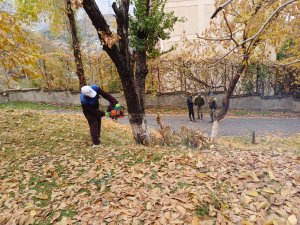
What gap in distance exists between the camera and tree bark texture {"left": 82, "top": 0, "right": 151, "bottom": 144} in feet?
17.1

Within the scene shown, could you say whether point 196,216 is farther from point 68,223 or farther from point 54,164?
point 54,164

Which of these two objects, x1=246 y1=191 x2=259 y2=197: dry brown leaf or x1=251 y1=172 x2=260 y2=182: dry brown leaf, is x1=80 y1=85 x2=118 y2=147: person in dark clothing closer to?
x1=251 y1=172 x2=260 y2=182: dry brown leaf

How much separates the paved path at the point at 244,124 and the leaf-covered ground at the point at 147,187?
6873mm

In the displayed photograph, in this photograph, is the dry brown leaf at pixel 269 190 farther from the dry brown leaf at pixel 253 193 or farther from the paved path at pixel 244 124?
the paved path at pixel 244 124

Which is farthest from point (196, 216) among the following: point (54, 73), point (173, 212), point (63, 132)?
point (54, 73)

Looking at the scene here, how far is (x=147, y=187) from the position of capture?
3.93 m

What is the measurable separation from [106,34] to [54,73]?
52.9 ft

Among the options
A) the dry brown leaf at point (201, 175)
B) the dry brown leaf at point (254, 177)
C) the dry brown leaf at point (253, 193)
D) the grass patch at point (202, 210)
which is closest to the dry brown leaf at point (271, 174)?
the dry brown leaf at point (254, 177)

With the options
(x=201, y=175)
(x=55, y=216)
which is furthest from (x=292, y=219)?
(x=55, y=216)

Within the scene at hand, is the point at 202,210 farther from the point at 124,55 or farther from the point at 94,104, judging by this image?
the point at 94,104

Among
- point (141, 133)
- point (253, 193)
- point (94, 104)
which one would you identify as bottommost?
point (253, 193)

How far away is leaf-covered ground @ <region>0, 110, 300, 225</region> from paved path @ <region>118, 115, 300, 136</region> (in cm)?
687

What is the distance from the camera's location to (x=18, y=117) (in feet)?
29.9

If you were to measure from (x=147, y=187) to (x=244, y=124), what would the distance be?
11.6 metres
